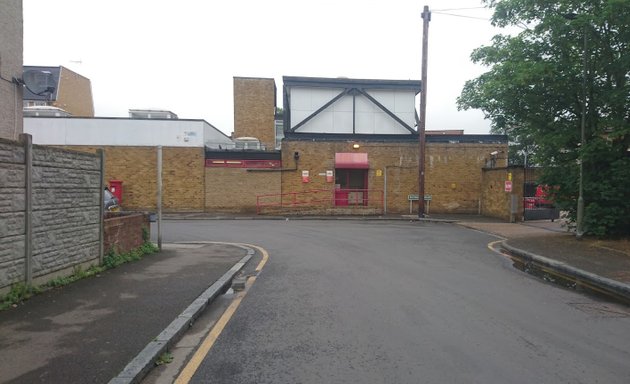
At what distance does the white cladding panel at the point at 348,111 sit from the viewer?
31078mm

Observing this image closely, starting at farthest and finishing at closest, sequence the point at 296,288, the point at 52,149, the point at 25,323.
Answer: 1. the point at 296,288
2. the point at 52,149
3. the point at 25,323

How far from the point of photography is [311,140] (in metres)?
26.5

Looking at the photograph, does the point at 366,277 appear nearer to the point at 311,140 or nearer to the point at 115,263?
the point at 115,263

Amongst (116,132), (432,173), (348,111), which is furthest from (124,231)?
(348,111)

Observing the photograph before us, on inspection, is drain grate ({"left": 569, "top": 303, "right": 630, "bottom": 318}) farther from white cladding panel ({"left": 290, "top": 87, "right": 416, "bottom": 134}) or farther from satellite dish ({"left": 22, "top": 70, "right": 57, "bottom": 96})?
white cladding panel ({"left": 290, "top": 87, "right": 416, "bottom": 134})

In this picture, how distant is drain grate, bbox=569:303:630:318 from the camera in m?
6.51

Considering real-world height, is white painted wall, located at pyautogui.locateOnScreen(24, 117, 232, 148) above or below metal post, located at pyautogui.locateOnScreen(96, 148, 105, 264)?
above

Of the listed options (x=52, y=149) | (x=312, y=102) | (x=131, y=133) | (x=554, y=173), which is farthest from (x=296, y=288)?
(x=312, y=102)

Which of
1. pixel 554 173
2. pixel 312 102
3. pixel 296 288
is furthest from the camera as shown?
pixel 312 102

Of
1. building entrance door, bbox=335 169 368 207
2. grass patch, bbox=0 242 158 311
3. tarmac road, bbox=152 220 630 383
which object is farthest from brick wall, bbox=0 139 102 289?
building entrance door, bbox=335 169 368 207

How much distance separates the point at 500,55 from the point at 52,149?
44.2 ft

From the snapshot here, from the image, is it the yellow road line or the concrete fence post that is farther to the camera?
the concrete fence post

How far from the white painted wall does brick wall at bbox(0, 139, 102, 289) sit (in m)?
17.7

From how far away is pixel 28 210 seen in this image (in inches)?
254
